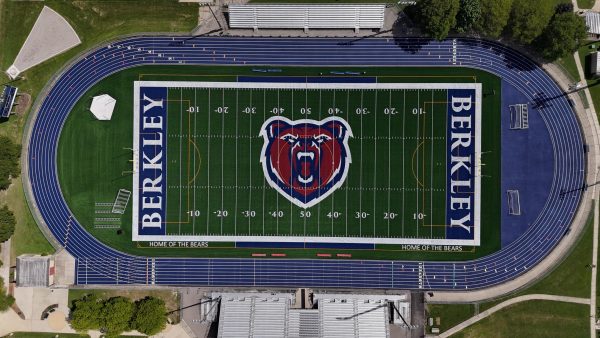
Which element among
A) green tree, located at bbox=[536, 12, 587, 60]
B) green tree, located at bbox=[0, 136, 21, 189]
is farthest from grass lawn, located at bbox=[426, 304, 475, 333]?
green tree, located at bbox=[0, 136, 21, 189]

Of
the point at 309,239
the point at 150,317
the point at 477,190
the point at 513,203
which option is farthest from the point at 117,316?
the point at 513,203

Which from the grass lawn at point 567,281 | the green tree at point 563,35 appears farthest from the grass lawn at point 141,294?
the green tree at point 563,35

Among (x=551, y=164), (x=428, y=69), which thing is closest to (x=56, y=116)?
(x=428, y=69)

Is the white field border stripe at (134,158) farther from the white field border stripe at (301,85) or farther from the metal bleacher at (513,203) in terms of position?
the metal bleacher at (513,203)

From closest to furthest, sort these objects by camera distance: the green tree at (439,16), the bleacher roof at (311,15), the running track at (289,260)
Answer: the green tree at (439,16), the bleacher roof at (311,15), the running track at (289,260)

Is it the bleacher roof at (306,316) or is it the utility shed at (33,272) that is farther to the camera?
the utility shed at (33,272)

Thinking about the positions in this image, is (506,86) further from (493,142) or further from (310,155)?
(310,155)
